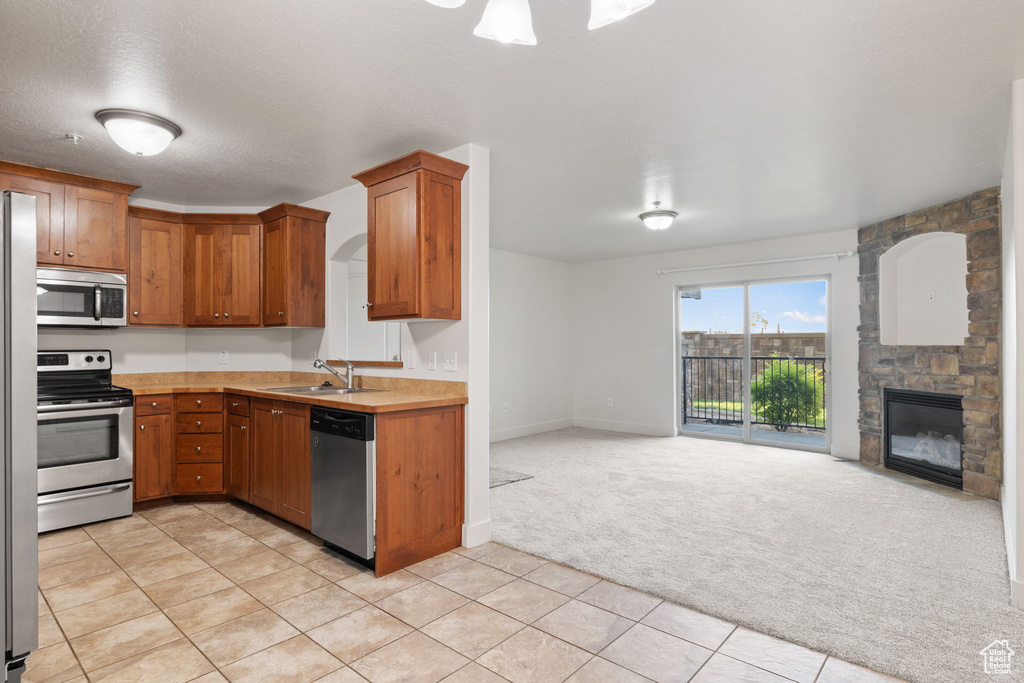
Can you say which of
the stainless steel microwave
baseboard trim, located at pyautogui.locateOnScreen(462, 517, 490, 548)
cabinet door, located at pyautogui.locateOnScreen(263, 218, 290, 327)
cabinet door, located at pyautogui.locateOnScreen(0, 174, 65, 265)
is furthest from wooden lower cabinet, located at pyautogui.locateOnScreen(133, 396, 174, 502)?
baseboard trim, located at pyautogui.locateOnScreen(462, 517, 490, 548)

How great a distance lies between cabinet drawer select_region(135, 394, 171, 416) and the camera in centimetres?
392

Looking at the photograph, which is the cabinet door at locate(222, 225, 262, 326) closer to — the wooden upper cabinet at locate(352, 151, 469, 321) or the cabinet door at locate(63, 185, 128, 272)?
the cabinet door at locate(63, 185, 128, 272)

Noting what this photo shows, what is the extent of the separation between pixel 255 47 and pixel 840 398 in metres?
5.99

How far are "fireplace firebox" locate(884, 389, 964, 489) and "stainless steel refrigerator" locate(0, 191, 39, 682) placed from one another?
19.3 feet

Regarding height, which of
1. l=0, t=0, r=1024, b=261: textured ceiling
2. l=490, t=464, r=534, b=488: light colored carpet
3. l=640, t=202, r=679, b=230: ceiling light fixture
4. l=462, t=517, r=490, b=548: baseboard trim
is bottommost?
l=490, t=464, r=534, b=488: light colored carpet

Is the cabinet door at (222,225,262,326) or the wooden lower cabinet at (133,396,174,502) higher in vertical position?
the cabinet door at (222,225,262,326)

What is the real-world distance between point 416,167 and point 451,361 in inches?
45.8

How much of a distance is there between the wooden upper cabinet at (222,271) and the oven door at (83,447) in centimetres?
103

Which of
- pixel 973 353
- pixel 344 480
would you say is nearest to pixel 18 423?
pixel 344 480

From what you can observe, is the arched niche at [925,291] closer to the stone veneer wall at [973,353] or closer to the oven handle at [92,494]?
the stone veneer wall at [973,353]

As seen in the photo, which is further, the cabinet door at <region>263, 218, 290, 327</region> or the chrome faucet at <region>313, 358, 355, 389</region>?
the cabinet door at <region>263, 218, 290, 327</region>

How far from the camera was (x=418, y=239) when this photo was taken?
10.3 ft

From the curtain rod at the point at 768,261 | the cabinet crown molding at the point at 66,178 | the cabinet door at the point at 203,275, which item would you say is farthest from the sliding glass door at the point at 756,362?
the cabinet crown molding at the point at 66,178

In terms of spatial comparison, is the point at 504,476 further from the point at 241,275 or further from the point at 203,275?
the point at 203,275
